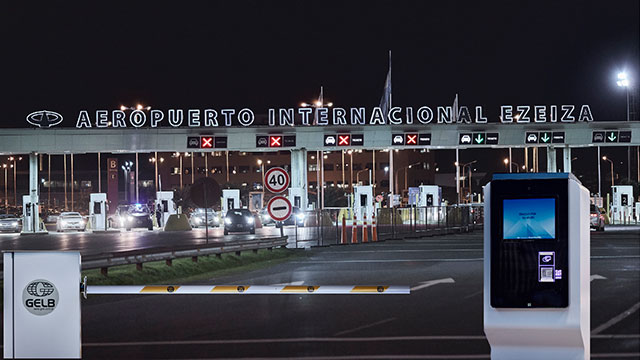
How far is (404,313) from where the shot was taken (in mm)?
14734

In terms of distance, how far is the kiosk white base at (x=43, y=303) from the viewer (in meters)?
7.11

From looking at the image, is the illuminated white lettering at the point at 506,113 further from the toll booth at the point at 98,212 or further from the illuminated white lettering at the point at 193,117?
the toll booth at the point at 98,212

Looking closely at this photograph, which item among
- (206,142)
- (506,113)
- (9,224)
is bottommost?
(9,224)

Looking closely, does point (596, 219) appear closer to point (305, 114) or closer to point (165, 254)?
point (305, 114)

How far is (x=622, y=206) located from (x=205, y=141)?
30415 mm

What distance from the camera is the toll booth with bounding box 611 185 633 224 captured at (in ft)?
205

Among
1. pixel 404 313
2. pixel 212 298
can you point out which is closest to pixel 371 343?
pixel 404 313

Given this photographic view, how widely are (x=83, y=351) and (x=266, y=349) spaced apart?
2.23 meters

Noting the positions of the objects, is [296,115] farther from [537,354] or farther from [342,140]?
[537,354]

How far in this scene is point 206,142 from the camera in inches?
1927

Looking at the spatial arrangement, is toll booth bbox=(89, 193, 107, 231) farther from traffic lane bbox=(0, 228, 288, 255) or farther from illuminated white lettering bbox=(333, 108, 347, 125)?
illuminated white lettering bbox=(333, 108, 347, 125)

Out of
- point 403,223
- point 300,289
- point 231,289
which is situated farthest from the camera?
point 403,223

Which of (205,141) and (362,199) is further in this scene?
(362,199)

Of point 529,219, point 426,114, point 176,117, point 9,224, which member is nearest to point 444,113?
point 426,114
